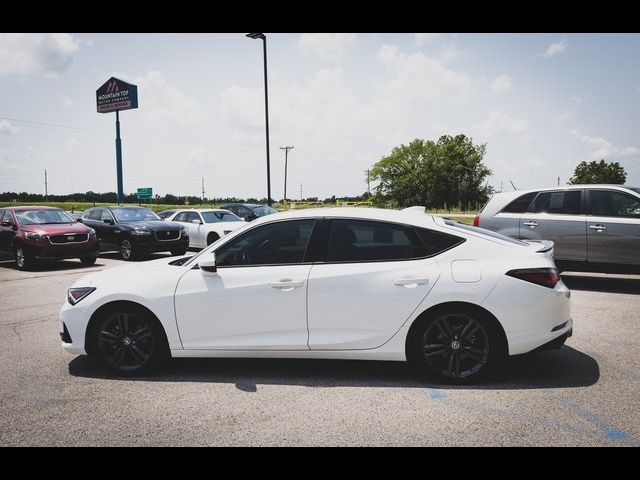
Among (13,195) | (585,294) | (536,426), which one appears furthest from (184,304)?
(13,195)

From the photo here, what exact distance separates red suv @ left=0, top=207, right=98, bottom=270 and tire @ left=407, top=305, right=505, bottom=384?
1175 cm

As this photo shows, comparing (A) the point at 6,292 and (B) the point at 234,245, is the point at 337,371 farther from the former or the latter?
(A) the point at 6,292

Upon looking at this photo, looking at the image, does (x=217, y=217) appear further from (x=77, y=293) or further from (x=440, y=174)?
(x=440, y=174)

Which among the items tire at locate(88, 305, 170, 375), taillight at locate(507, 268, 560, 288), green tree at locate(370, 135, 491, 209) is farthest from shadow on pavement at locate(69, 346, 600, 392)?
green tree at locate(370, 135, 491, 209)

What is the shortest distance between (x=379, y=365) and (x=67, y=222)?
40.1ft

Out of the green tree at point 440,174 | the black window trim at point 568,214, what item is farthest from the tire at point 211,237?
the green tree at point 440,174

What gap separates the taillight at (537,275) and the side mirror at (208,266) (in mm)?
2481

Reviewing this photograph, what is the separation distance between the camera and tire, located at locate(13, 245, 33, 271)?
44.2 feet

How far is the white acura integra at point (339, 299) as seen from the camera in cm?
424

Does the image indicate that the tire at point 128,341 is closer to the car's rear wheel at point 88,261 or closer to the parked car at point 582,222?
the parked car at point 582,222

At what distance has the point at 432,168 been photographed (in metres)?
80.2

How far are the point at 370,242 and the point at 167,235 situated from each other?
12141mm

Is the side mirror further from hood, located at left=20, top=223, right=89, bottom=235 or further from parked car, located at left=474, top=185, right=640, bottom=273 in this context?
hood, located at left=20, top=223, right=89, bottom=235

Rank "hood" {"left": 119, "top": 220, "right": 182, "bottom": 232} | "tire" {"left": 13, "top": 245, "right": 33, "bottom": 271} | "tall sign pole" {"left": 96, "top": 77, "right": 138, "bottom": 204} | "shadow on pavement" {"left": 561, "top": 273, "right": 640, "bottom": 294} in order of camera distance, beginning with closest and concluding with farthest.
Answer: "shadow on pavement" {"left": 561, "top": 273, "right": 640, "bottom": 294} < "tire" {"left": 13, "top": 245, "right": 33, "bottom": 271} < "hood" {"left": 119, "top": 220, "right": 182, "bottom": 232} < "tall sign pole" {"left": 96, "top": 77, "right": 138, "bottom": 204}
